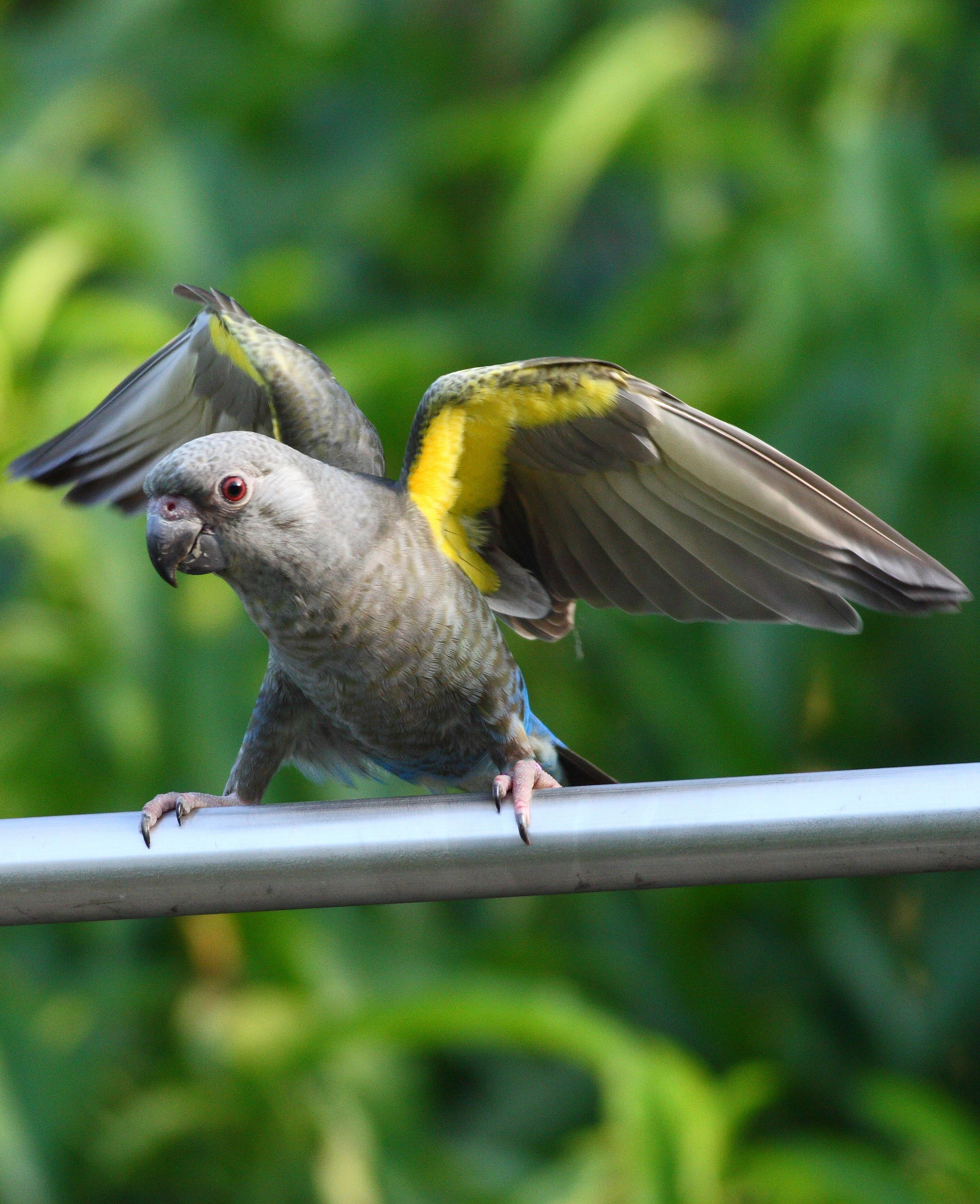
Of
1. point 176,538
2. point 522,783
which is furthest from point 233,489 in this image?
point 522,783

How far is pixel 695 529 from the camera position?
83.7 inches

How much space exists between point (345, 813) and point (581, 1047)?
5.07 ft

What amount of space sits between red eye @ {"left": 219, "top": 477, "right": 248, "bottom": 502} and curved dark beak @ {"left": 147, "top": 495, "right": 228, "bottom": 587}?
50mm

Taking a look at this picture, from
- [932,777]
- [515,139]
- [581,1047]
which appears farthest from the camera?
[515,139]

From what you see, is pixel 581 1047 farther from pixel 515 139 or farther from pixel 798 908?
pixel 515 139

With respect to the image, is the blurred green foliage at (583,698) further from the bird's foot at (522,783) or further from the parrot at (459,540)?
the bird's foot at (522,783)

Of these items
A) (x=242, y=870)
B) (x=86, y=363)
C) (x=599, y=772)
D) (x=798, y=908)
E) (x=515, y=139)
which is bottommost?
(x=798, y=908)

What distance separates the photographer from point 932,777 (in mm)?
1459

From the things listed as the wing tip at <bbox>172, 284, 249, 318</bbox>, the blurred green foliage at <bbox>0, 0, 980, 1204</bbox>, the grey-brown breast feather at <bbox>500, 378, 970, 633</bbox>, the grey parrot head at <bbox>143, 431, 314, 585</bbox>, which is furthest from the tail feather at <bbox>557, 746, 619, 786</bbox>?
the wing tip at <bbox>172, 284, 249, 318</bbox>

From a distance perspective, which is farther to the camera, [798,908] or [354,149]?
[354,149]

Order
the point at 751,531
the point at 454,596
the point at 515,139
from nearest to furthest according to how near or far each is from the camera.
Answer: the point at 751,531, the point at 454,596, the point at 515,139

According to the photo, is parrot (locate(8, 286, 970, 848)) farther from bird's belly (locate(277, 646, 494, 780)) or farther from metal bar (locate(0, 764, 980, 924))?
metal bar (locate(0, 764, 980, 924))

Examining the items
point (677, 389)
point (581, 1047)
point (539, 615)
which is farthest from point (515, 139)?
point (581, 1047)

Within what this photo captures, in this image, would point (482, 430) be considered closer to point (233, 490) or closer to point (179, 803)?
point (233, 490)
